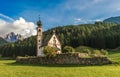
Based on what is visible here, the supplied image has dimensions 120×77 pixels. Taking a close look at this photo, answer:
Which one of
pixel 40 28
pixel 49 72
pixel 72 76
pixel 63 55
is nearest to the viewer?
pixel 72 76

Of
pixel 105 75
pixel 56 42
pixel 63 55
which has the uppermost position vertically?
pixel 56 42

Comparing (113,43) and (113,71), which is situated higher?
(113,43)

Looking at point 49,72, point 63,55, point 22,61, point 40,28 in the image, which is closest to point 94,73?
point 49,72

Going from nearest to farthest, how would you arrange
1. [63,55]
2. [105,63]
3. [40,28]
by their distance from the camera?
1. [105,63]
2. [63,55]
3. [40,28]

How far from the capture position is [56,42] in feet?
316

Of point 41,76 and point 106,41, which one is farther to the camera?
point 106,41

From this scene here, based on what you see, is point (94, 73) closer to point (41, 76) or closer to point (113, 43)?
point (41, 76)

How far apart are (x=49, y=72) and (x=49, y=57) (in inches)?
812

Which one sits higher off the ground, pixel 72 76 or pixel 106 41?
pixel 106 41

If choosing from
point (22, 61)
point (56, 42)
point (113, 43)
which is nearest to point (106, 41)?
point (113, 43)

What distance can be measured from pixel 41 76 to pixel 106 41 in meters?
99.9

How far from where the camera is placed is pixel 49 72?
4231 centimetres

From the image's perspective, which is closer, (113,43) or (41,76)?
(41,76)

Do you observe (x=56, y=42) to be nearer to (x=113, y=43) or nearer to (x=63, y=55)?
(x=63, y=55)
